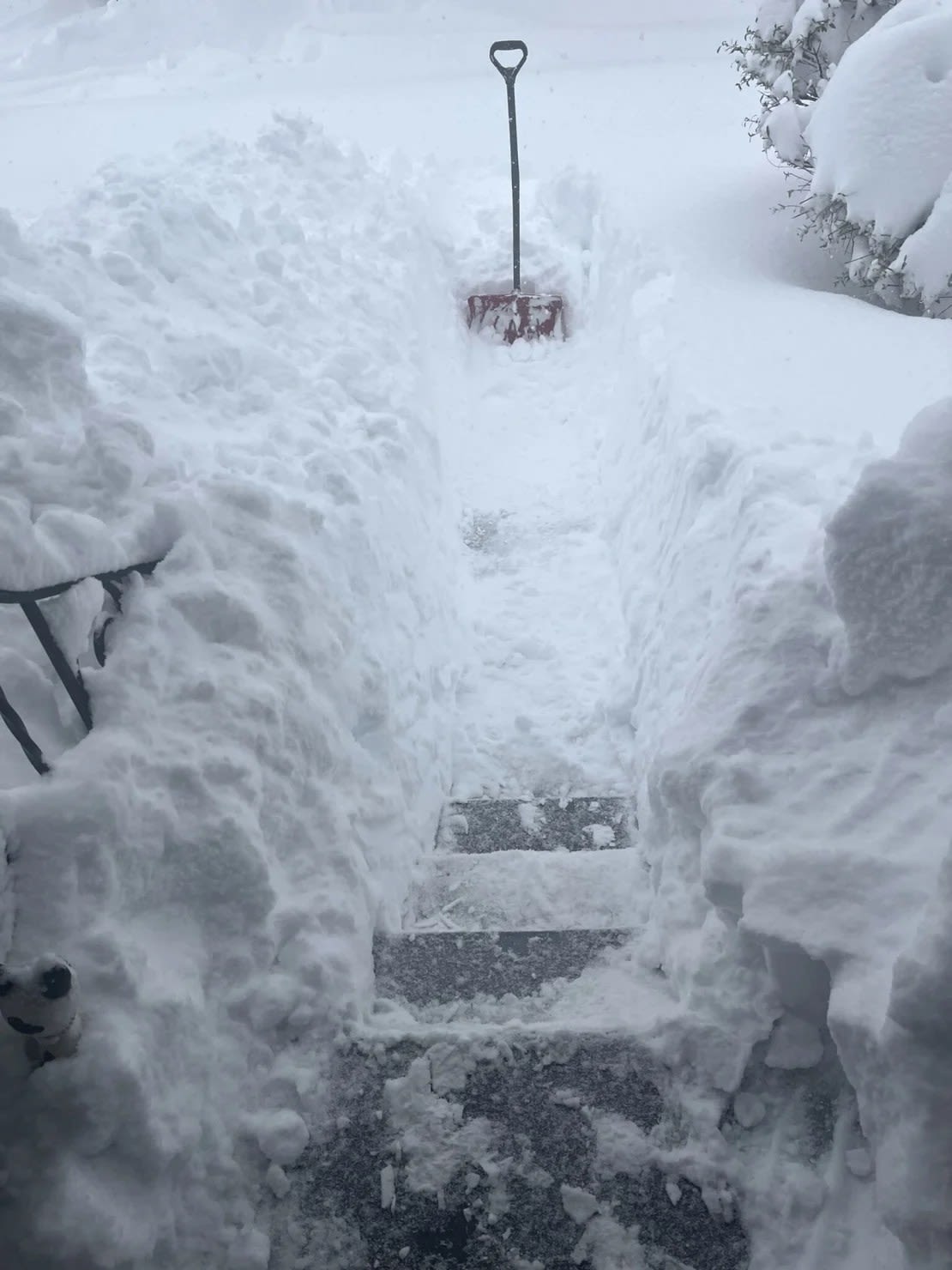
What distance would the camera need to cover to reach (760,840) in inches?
101

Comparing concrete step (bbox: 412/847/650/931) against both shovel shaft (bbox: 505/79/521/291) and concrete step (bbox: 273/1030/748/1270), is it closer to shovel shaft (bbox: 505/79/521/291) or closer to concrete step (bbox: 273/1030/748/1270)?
concrete step (bbox: 273/1030/748/1270)

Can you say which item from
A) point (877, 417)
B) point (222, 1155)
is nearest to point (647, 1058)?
point (222, 1155)

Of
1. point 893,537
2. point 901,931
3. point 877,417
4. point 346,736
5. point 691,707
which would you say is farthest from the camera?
point 877,417

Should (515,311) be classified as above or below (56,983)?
below

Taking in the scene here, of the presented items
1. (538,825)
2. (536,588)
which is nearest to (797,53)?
(536,588)

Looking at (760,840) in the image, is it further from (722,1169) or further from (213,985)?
(213,985)

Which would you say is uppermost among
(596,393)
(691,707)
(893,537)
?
(893,537)

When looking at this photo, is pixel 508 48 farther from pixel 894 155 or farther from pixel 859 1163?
pixel 859 1163

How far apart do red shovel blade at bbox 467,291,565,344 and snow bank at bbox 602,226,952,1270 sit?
4.31 meters

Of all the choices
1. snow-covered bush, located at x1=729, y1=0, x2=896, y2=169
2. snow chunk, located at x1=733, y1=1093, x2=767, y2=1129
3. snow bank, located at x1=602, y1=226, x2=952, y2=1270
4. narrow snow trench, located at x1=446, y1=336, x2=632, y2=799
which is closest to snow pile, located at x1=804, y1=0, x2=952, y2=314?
snow-covered bush, located at x1=729, y1=0, x2=896, y2=169

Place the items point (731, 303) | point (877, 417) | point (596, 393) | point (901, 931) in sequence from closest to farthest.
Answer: point (901, 931)
point (877, 417)
point (731, 303)
point (596, 393)

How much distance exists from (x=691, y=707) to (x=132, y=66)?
20221mm

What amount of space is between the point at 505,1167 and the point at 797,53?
740 cm

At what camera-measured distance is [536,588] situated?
17.6 feet
